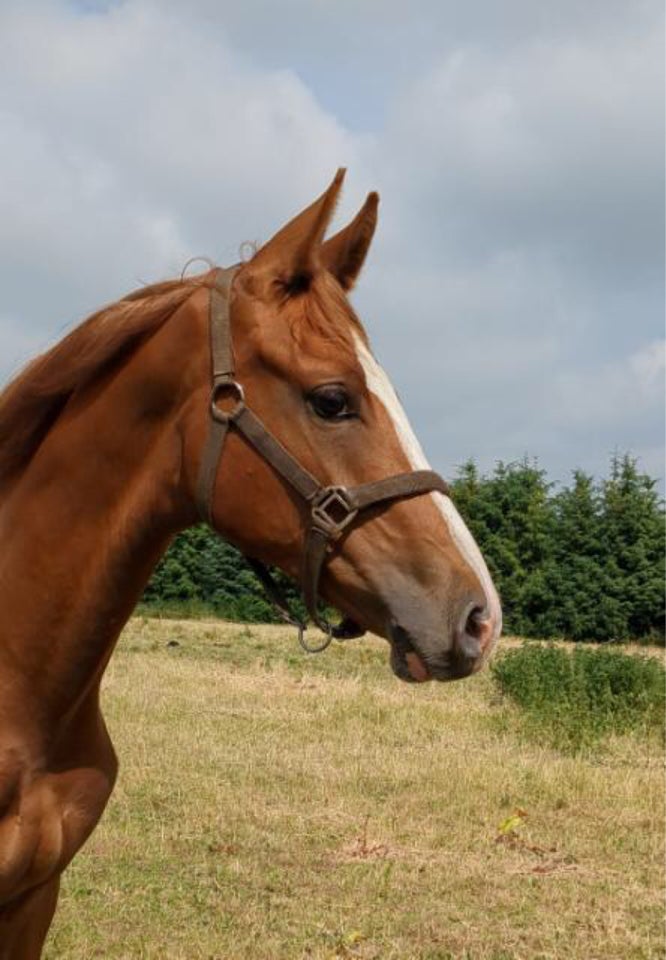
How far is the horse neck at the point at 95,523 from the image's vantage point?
2.80 metres

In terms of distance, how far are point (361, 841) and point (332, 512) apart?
513 centimetres

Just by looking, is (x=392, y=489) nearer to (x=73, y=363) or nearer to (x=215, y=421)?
(x=215, y=421)

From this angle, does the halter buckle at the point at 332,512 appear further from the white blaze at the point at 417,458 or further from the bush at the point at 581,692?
the bush at the point at 581,692

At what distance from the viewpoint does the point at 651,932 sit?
5723 millimetres

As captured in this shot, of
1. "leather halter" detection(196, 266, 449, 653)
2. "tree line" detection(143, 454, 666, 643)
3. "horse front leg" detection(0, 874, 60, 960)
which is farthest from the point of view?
"tree line" detection(143, 454, 666, 643)

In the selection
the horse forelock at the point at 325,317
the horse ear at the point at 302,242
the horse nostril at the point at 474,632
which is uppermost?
the horse ear at the point at 302,242

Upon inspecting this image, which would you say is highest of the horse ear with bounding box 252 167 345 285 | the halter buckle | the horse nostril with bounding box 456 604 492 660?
the horse ear with bounding box 252 167 345 285

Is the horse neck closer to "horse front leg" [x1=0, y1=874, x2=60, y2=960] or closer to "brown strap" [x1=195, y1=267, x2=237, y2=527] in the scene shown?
"brown strap" [x1=195, y1=267, x2=237, y2=527]

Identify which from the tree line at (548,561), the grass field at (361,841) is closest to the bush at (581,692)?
A: the grass field at (361,841)

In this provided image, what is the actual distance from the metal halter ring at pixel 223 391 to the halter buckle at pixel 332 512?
0.32 meters

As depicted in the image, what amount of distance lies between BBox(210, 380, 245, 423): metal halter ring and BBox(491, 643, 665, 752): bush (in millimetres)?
8344

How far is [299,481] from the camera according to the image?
254 cm

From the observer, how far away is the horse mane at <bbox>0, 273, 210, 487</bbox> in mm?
2879

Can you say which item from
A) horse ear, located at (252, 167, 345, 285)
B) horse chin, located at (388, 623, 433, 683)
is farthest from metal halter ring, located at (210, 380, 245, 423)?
horse chin, located at (388, 623, 433, 683)
